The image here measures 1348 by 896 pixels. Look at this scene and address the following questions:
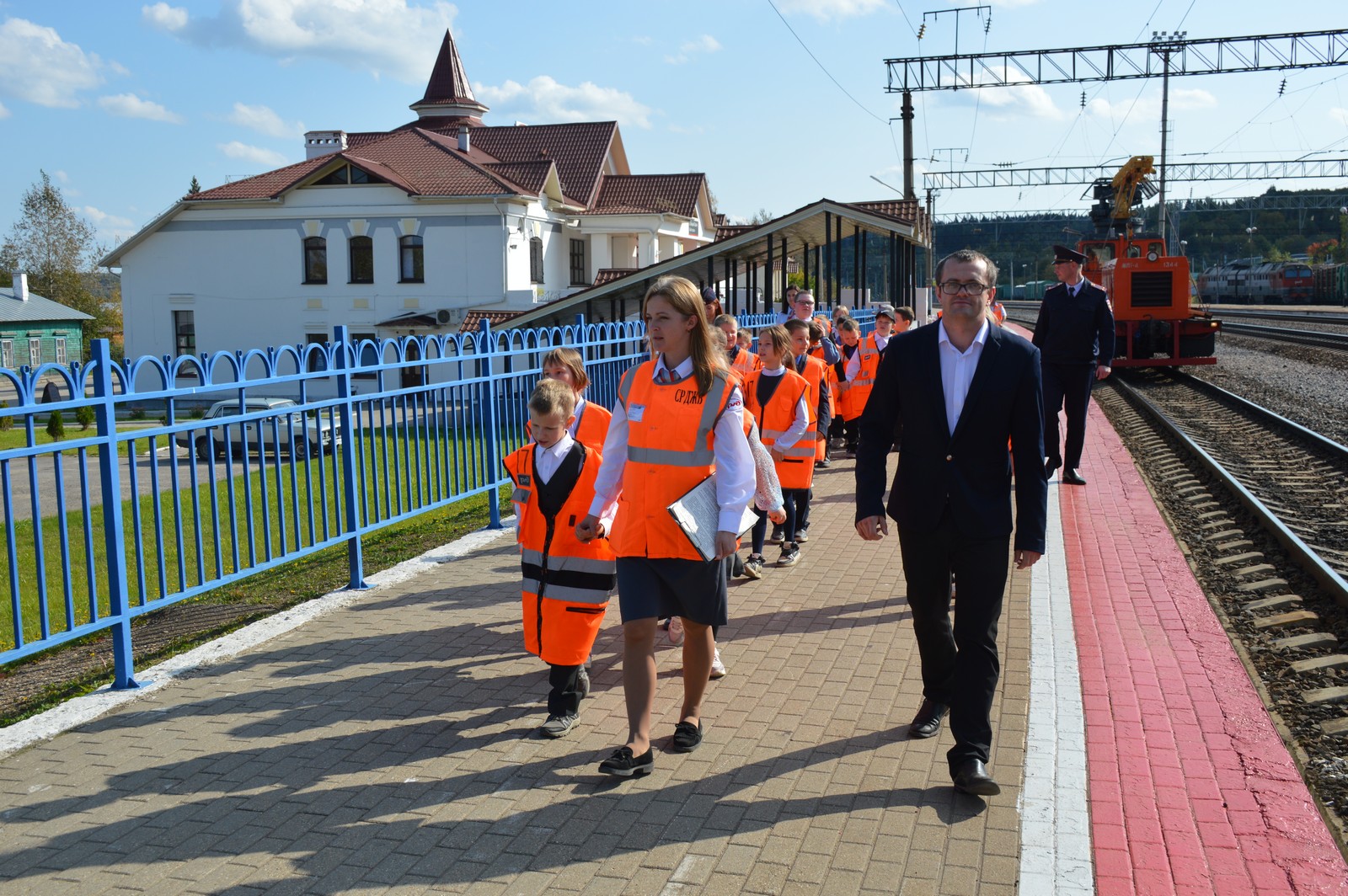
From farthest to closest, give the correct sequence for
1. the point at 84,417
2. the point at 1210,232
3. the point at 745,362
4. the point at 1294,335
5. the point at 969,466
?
the point at 1210,232, the point at 1294,335, the point at 745,362, the point at 84,417, the point at 969,466

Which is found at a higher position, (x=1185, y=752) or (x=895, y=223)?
(x=895, y=223)

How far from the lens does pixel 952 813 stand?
13.5 feet

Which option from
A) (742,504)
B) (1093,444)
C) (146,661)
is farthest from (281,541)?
(1093,444)

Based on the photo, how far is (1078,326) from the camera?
10203 mm

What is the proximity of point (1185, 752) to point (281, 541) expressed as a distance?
4833 mm

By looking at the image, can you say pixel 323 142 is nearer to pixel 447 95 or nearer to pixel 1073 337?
pixel 447 95

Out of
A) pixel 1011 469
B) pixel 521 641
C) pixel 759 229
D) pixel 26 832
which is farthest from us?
pixel 759 229

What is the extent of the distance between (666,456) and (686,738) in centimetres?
114

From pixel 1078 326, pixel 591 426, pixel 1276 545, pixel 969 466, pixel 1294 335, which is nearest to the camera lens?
pixel 969 466

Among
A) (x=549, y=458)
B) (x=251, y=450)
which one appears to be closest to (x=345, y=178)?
(x=251, y=450)

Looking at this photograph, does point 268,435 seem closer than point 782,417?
Yes

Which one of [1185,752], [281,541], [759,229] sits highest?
[759,229]

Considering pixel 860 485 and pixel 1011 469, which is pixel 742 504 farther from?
pixel 1011 469

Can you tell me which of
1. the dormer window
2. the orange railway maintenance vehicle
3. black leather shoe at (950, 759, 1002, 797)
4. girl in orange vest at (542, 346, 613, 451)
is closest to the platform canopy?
the orange railway maintenance vehicle
